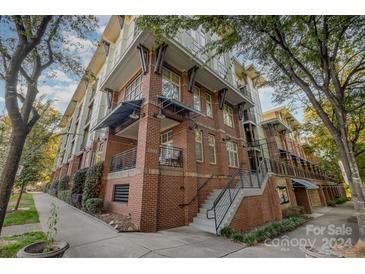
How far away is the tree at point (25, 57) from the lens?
4043 mm

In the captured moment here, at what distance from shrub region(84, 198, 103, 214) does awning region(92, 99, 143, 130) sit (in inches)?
176

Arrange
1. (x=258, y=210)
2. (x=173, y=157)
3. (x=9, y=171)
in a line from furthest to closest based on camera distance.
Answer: (x=173, y=157) < (x=258, y=210) < (x=9, y=171)

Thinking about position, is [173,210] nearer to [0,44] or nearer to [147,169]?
[147,169]

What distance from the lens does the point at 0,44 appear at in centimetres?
459

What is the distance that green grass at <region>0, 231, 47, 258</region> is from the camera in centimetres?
423

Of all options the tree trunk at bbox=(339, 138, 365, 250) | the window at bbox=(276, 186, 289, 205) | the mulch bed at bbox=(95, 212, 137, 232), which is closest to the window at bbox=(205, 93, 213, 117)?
the window at bbox=(276, 186, 289, 205)

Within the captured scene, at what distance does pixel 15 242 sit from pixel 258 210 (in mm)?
9745

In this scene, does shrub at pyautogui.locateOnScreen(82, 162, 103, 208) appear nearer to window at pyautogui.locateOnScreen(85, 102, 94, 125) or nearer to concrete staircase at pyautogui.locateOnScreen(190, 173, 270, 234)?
concrete staircase at pyautogui.locateOnScreen(190, 173, 270, 234)

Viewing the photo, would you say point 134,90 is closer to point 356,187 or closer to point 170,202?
point 170,202

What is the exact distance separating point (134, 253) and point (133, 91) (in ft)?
30.2

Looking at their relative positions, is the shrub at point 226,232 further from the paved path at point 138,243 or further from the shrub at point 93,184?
the shrub at point 93,184

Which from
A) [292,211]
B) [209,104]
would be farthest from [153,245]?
[292,211]

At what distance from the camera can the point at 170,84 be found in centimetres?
1018
